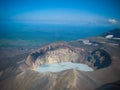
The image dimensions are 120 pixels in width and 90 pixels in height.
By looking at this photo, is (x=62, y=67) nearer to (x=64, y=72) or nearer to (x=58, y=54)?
(x=58, y=54)

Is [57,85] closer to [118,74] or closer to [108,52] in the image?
[118,74]

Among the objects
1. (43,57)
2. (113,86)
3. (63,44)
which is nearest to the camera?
(113,86)

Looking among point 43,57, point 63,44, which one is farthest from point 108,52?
point 43,57

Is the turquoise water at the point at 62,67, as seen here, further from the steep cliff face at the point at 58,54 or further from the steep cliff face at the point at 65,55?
the steep cliff face at the point at 58,54

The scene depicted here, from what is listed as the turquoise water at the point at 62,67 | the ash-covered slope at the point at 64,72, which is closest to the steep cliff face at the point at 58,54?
the ash-covered slope at the point at 64,72

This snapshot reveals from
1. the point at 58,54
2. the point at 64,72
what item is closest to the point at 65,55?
the point at 58,54

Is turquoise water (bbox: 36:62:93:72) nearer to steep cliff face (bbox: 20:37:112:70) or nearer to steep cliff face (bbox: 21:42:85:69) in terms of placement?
steep cliff face (bbox: 20:37:112:70)

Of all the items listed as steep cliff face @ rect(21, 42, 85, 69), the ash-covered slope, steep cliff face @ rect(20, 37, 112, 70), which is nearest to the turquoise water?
steep cliff face @ rect(20, 37, 112, 70)

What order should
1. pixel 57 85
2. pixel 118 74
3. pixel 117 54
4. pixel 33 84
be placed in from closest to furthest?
1. pixel 57 85
2. pixel 33 84
3. pixel 118 74
4. pixel 117 54
